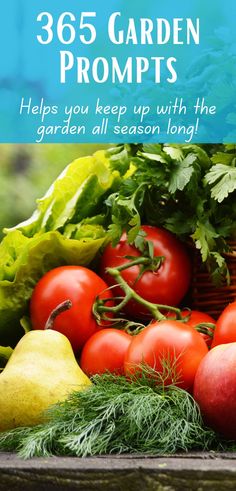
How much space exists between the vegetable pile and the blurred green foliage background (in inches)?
97.4

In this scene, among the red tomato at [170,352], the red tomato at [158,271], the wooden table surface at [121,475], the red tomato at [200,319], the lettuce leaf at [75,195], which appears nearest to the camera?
the wooden table surface at [121,475]

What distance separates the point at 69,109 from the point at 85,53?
0.23m

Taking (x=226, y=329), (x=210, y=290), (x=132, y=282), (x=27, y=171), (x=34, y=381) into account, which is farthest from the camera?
(x=27, y=171)

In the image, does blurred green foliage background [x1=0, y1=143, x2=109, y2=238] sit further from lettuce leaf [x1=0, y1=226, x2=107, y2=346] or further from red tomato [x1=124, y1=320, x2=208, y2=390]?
red tomato [x1=124, y1=320, x2=208, y2=390]

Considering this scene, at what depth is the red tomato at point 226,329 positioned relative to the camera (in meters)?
2.76

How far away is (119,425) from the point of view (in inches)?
93.6

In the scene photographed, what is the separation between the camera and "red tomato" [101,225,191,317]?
322 cm

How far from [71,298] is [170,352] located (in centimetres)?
59

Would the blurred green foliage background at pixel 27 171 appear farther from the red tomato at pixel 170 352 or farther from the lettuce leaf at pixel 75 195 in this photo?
the red tomato at pixel 170 352

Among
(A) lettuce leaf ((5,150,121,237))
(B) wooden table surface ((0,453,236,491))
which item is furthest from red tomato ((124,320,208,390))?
(A) lettuce leaf ((5,150,121,237))

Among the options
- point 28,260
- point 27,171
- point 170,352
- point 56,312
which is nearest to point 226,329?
point 170,352

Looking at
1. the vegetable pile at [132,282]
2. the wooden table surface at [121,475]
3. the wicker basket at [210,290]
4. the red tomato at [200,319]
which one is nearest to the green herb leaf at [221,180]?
the vegetable pile at [132,282]

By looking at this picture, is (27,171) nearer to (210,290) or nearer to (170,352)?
(210,290)

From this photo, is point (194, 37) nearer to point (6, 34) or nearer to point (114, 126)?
point (114, 126)
